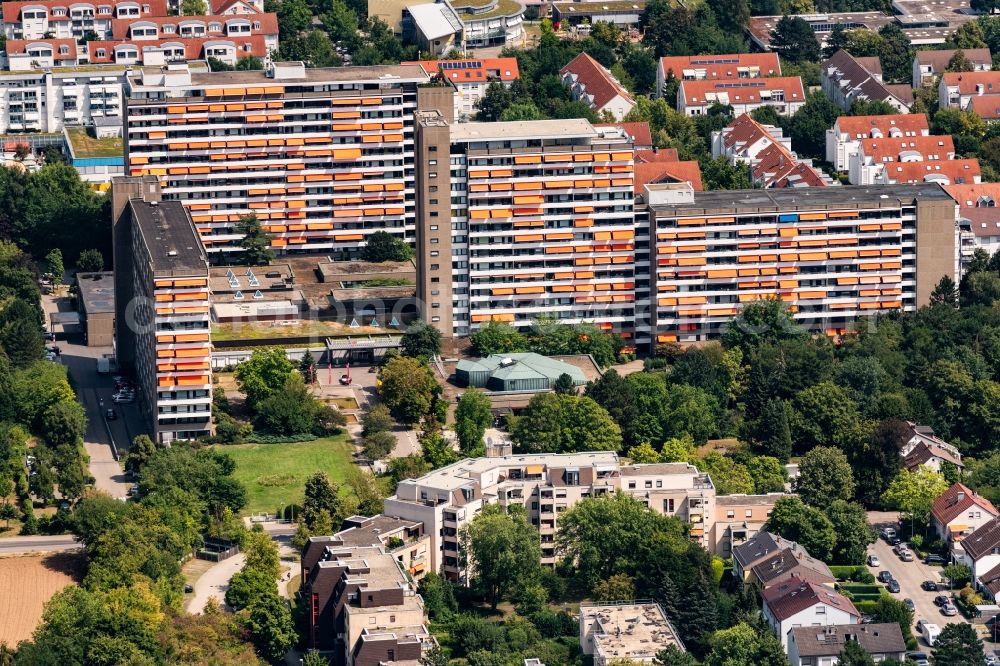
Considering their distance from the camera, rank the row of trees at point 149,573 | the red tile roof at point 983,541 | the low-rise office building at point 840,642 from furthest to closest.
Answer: the red tile roof at point 983,541
the low-rise office building at point 840,642
the row of trees at point 149,573

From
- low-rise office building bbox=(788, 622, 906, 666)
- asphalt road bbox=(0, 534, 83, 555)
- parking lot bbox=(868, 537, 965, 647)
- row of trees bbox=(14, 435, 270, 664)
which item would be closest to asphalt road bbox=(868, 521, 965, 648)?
parking lot bbox=(868, 537, 965, 647)

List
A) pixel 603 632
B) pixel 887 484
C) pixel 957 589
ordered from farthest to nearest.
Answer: pixel 887 484 → pixel 957 589 → pixel 603 632

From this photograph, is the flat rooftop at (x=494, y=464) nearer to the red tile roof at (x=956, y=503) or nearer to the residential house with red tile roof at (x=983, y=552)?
the red tile roof at (x=956, y=503)

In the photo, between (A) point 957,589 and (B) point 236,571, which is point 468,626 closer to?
(B) point 236,571

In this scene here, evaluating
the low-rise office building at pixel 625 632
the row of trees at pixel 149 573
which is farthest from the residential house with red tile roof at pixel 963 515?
the row of trees at pixel 149 573

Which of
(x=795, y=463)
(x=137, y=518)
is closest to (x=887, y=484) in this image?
(x=795, y=463)
